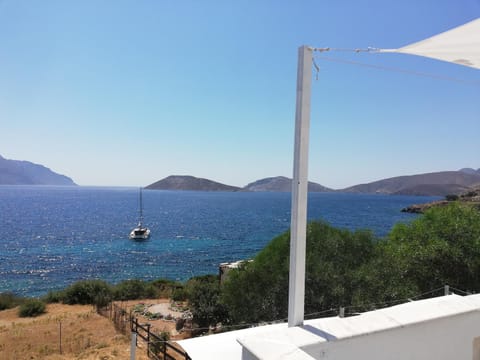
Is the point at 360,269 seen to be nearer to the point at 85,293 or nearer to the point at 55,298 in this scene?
the point at 85,293

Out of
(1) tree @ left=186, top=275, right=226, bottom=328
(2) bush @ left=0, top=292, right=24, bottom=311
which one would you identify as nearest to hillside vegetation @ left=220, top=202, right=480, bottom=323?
(1) tree @ left=186, top=275, right=226, bottom=328

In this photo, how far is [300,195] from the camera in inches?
76.3

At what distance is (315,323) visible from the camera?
75.4 inches

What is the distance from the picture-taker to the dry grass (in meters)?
8.95

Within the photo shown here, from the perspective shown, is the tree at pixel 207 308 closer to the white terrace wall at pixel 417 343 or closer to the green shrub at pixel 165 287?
the green shrub at pixel 165 287

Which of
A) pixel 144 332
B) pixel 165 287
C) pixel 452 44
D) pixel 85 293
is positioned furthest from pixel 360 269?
pixel 165 287

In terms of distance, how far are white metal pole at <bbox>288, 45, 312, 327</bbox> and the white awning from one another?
572 mm

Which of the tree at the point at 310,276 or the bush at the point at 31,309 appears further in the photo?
the bush at the point at 31,309

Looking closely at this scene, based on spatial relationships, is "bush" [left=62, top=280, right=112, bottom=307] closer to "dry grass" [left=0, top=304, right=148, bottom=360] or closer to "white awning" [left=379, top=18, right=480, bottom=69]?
"dry grass" [left=0, top=304, right=148, bottom=360]

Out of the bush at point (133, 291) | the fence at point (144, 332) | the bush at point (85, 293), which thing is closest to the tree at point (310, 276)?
the fence at point (144, 332)

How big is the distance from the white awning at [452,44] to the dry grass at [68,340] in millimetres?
8930

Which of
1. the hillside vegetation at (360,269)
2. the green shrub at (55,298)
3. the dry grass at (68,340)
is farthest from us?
the green shrub at (55,298)

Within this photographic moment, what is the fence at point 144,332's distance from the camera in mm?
7973

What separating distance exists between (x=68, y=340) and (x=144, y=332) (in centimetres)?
252
